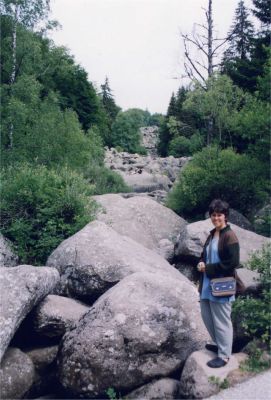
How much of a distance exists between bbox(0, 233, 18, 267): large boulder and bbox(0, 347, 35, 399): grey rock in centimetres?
501

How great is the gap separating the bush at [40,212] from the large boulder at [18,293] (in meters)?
4.66

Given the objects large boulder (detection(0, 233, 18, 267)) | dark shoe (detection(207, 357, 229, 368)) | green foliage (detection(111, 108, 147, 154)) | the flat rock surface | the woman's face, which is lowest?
the flat rock surface

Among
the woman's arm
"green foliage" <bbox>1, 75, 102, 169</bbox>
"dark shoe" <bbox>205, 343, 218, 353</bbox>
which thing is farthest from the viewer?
"green foliage" <bbox>1, 75, 102, 169</bbox>

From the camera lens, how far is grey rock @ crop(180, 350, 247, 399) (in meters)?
6.91

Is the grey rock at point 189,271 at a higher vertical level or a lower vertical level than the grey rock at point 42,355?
higher

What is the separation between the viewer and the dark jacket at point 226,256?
7059 millimetres

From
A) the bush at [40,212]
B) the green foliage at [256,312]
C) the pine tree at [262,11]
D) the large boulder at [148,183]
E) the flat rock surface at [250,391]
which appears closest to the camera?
the flat rock surface at [250,391]

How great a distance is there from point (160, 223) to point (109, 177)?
1641 cm

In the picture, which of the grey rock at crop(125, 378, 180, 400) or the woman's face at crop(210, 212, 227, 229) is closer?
the woman's face at crop(210, 212, 227, 229)

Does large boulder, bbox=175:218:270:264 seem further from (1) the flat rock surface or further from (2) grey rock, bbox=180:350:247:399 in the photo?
(1) the flat rock surface

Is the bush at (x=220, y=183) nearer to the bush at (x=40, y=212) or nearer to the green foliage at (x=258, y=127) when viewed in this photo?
the green foliage at (x=258, y=127)

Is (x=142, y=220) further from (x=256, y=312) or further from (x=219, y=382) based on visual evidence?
(x=219, y=382)

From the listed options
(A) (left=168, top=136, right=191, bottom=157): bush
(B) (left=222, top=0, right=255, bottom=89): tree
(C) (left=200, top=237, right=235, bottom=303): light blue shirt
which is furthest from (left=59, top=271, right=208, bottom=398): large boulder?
(A) (left=168, top=136, right=191, bottom=157): bush

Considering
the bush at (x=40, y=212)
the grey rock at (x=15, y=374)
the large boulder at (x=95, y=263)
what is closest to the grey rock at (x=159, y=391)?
the grey rock at (x=15, y=374)
